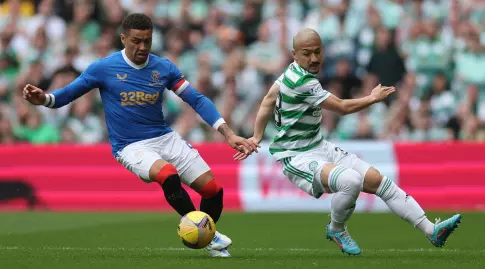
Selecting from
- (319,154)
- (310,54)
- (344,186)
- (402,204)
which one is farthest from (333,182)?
(310,54)

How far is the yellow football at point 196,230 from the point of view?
9508 mm

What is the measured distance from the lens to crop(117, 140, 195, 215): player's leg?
31.5 ft

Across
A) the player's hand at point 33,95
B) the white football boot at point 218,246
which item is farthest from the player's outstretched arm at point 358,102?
the player's hand at point 33,95

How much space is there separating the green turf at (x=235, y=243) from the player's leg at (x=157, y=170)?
0.54 meters

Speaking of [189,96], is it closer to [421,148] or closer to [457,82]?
[421,148]

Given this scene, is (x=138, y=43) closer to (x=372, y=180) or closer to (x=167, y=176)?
(x=167, y=176)

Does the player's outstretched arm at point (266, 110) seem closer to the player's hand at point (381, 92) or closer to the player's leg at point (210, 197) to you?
the player's leg at point (210, 197)

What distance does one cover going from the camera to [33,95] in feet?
31.7

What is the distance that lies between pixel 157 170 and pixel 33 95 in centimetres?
141

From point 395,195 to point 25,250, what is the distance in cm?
388

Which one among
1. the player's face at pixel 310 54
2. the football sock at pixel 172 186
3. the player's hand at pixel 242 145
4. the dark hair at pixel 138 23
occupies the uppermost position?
the dark hair at pixel 138 23

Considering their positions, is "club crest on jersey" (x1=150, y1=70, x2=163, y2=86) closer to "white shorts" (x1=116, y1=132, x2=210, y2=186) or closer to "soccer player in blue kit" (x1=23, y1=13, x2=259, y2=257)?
"soccer player in blue kit" (x1=23, y1=13, x2=259, y2=257)

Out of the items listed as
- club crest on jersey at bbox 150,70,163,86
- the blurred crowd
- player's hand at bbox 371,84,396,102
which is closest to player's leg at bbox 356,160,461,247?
player's hand at bbox 371,84,396,102

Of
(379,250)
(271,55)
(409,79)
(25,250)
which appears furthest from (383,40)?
(25,250)
